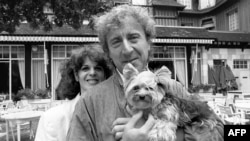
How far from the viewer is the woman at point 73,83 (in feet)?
8.66

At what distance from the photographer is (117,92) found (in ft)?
6.72

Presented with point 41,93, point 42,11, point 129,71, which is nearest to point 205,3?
point 41,93

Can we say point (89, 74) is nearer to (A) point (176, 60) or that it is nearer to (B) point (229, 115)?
(B) point (229, 115)

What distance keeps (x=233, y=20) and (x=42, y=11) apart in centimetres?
2057

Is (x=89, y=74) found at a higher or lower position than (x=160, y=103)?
higher

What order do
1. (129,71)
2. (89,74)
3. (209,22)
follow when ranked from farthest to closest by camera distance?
1. (209,22)
2. (89,74)
3. (129,71)

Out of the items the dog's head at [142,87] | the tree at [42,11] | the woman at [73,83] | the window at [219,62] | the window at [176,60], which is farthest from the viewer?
the window at [219,62]

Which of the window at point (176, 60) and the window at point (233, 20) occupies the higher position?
the window at point (233, 20)

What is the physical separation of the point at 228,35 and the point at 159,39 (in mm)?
6948

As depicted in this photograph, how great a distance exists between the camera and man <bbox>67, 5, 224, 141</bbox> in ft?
6.07

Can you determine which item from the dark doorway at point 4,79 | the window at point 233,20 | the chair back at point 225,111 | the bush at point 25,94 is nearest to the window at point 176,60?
the bush at point 25,94

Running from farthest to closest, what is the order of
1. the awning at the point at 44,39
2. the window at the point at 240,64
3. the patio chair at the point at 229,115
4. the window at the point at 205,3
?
the window at the point at 205,3, the window at the point at 240,64, the awning at the point at 44,39, the patio chair at the point at 229,115

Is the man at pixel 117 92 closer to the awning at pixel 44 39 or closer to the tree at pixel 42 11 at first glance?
the tree at pixel 42 11

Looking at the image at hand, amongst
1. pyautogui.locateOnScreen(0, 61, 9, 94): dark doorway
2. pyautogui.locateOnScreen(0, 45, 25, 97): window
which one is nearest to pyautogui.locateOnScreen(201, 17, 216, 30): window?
pyautogui.locateOnScreen(0, 45, 25, 97): window
